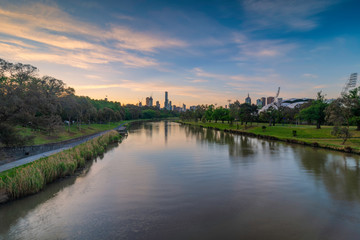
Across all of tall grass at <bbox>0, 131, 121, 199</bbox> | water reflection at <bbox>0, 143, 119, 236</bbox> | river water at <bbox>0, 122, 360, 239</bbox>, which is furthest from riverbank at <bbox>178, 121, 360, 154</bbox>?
tall grass at <bbox>0, 131, 121, 199</bbox>

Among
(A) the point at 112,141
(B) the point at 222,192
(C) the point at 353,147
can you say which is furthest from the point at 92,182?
(C) the point at 353,147

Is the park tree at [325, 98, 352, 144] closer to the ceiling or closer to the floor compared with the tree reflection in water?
closer to the ceiling

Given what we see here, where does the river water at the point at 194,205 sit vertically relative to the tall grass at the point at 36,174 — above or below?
below

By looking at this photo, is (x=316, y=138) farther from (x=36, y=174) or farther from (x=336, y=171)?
(x=36, y=174)

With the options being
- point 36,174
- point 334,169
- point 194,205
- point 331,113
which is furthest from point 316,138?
point 36,174

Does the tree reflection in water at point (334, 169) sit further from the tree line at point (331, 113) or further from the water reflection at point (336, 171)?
the tree line at point (331, 113)

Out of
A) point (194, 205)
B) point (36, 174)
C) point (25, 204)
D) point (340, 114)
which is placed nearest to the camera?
point (25, 204)

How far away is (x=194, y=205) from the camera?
56.8ft

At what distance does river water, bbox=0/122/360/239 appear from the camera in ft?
44.1

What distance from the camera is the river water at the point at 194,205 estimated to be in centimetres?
1344

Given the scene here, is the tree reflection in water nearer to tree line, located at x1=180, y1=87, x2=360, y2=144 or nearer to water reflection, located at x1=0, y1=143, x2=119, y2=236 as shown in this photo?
tree line, located at x1=180, y1=87, x2=360, y2=144

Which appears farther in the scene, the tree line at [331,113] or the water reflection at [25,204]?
the tree line at [331,113]

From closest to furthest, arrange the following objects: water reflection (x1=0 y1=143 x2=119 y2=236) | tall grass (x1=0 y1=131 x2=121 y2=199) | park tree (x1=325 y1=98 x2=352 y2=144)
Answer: water reflection (x1=0 y1=143 x2=119 y2=236), tall grass (x1=0 y1=131 x2=121 y2=199), park tree (x1=325 y1=98 x2=352 y2=144)

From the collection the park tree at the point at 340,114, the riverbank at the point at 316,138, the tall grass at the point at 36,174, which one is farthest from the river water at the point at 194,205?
the park tree at the point at 340,114
